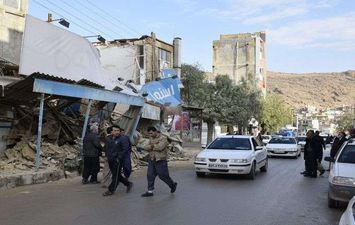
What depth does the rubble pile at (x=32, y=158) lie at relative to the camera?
15.3 meters

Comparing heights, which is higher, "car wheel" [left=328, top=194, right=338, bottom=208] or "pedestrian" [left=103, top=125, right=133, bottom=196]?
"pedestrian" [left=103, top=125, right=133, bottom=196]

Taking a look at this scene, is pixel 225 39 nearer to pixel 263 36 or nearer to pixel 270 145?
pixel 263 36

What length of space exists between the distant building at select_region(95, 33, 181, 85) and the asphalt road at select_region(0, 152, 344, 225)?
21.3 metres

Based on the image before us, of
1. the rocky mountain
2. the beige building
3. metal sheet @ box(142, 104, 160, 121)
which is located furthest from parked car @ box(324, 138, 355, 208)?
the rocky mountain

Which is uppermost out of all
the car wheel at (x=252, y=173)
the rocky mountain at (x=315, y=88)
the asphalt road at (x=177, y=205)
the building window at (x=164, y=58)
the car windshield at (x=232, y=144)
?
the rocky mountain at (x=315, y=88)

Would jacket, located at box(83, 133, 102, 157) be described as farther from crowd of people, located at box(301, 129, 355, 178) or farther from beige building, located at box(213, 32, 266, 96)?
beige building, located at box(213, 32, 266, 96)

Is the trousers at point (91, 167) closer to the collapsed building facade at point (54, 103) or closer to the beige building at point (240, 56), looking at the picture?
the collapsed building facade at point (54, 103)

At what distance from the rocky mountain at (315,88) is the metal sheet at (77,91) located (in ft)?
483

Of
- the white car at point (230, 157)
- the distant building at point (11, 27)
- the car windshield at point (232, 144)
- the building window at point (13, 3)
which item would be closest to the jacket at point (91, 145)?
the white car at point (230, 157)

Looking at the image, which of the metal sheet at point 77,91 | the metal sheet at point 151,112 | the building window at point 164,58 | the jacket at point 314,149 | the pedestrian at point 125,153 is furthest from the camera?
the building window at point 164,58

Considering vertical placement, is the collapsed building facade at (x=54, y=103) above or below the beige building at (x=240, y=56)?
below

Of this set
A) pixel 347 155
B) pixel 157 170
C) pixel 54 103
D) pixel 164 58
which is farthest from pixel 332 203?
pixel 164 58

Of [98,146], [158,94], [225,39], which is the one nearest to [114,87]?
[158,94]

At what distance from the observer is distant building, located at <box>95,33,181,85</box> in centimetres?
3553
